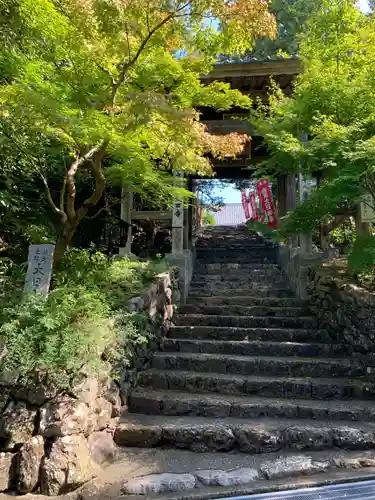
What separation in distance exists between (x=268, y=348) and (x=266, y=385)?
901mm

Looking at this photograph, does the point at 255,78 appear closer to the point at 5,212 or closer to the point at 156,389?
the point at 5,212

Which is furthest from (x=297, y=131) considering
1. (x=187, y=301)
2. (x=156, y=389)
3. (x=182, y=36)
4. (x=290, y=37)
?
(x=290, y=37)

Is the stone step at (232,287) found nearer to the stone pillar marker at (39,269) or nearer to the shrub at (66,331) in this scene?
the shrub at (66,331)

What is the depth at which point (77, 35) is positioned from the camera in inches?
164

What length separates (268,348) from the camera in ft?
18.1

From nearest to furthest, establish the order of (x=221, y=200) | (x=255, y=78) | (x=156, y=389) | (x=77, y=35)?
(x=77, y=35)
(x=156, y=389)
(x=255, y=78)
(x=221, y=200)

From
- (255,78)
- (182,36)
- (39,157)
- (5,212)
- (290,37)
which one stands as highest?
(290,37)

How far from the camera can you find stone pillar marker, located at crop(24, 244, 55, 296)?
4.18m

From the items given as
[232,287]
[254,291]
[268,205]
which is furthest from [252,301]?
[268,205]

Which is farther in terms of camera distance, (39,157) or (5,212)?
(5,212)

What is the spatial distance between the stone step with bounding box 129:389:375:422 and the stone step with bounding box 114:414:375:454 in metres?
0.24

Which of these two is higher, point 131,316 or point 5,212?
point 5,212

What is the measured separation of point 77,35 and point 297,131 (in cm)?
372

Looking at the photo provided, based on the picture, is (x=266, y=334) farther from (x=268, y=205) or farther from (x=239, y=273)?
(x=268, y=205)
